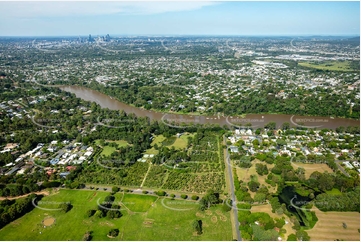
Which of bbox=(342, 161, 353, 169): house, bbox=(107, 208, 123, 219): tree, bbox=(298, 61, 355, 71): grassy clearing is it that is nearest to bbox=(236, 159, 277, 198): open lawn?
bbox=(342, 161, 353, 169): house

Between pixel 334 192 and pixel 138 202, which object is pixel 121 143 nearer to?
pixel 138 202

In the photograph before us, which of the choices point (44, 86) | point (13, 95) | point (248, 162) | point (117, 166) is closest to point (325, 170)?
point (248, 162)

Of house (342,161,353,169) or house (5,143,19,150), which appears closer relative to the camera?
house (342,161,353,169)

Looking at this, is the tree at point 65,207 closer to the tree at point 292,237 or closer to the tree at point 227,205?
the tree at point 227,205

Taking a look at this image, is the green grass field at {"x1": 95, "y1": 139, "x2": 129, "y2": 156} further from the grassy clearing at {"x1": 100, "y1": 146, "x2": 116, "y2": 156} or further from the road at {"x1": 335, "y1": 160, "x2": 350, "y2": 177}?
the road at {"x1": 335, "y1": 160, "x2": 350, "y2": 177}

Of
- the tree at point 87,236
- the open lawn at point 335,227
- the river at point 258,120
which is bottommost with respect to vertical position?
the tree at point 87,236

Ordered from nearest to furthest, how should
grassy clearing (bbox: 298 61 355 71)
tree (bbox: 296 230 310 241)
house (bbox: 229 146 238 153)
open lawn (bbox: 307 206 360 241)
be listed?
tree (bbox: 296 230 310 241) < open lawn (bbox: 307 206 360 241) < house (bbox: 229 146 238 153) < grassy clearing (bbox: 298 61 355 71)

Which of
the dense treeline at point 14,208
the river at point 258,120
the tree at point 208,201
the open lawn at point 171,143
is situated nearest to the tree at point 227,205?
the tree at point 208,201
